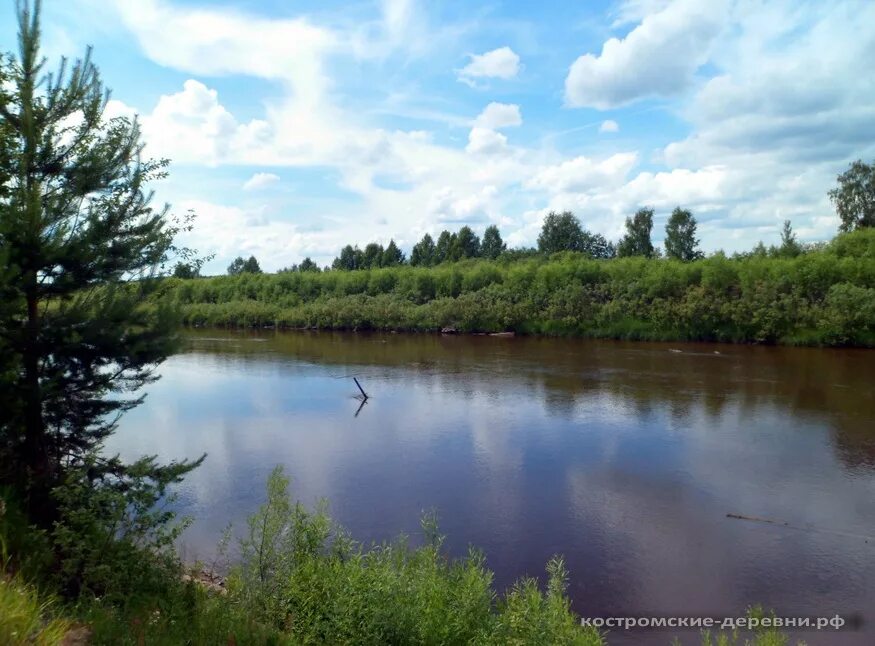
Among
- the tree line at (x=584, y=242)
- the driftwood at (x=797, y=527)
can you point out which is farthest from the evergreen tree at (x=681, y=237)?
the driftwood at (x=797, y=527)

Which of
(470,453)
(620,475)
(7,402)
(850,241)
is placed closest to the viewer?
(7,402)

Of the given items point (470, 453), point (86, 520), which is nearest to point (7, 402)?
point (86, 520)

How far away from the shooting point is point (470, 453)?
1479cm

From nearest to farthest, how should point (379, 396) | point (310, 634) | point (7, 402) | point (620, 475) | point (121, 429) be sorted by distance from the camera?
point (310, 634), point (7, 402), point (620, 475), point (121, 429), point (379, 396)

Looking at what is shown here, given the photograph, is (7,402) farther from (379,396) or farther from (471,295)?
(471,295)

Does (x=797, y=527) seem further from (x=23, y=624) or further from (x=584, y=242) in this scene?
(x=584, y=242)

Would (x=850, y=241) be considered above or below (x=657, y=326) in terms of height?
above

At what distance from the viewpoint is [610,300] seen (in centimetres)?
4172

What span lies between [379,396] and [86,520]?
1573cm

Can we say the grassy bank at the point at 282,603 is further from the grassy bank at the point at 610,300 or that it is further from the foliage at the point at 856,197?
the foliage at the point at 856,197

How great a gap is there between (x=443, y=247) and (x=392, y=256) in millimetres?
5819

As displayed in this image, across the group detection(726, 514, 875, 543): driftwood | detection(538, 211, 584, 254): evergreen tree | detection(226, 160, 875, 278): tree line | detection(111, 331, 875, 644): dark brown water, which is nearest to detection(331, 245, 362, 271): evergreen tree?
detection(226, 160, 875, 278): tree line

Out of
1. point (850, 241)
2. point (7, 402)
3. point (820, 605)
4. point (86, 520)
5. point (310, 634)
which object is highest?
point (850, 241)

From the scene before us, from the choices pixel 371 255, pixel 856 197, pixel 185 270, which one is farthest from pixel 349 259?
pixel 185 270
